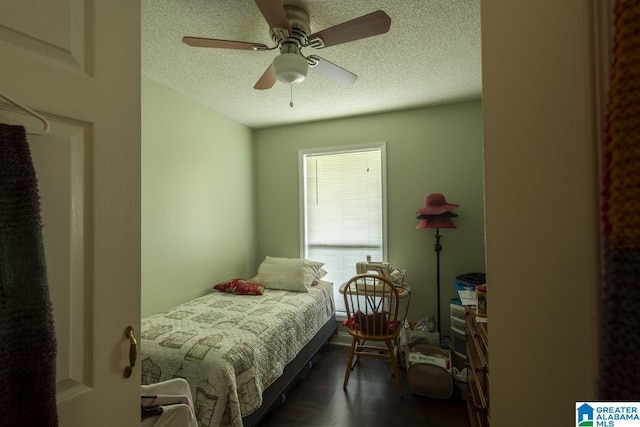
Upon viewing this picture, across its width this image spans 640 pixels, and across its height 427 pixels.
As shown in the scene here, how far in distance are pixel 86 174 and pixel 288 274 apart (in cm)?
260

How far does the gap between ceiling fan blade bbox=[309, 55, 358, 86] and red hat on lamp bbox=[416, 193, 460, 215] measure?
1.54 meters

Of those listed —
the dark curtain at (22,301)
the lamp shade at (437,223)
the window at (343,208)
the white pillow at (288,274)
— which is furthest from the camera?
the window at (343,208)

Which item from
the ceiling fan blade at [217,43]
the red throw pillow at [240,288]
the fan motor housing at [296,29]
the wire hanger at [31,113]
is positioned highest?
the fan motor housing at [296,29]

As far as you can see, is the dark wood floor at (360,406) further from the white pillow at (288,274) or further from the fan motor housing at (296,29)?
the fan motor housing at (296,29)

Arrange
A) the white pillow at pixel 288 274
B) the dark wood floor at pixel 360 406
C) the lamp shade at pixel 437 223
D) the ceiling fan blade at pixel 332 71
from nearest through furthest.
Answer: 1. the ceiling fan blade at pixel 332 71
2. the dark wood floor at pixel 360 406
3. the lamp shade at pixel 437 223
4. the white pillow at pixel 288 274

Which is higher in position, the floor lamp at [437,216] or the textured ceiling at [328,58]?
the textured ceiling at [328,58]

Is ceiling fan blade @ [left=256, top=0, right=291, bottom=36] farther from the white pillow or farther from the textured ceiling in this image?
the white pillow

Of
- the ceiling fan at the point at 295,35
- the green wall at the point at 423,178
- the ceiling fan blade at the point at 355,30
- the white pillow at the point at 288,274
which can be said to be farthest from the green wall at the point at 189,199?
the ceiling fan blade at the point at 355,30

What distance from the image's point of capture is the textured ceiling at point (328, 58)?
5.34 ft

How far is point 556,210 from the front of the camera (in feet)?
1.30

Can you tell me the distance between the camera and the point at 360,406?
2166 millimetres

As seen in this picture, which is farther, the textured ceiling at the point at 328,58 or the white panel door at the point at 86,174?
the textured ceiling at the point at 328,58

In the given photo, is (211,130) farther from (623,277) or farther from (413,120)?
(623,277)

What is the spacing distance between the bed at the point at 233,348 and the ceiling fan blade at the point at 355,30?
1923mm
